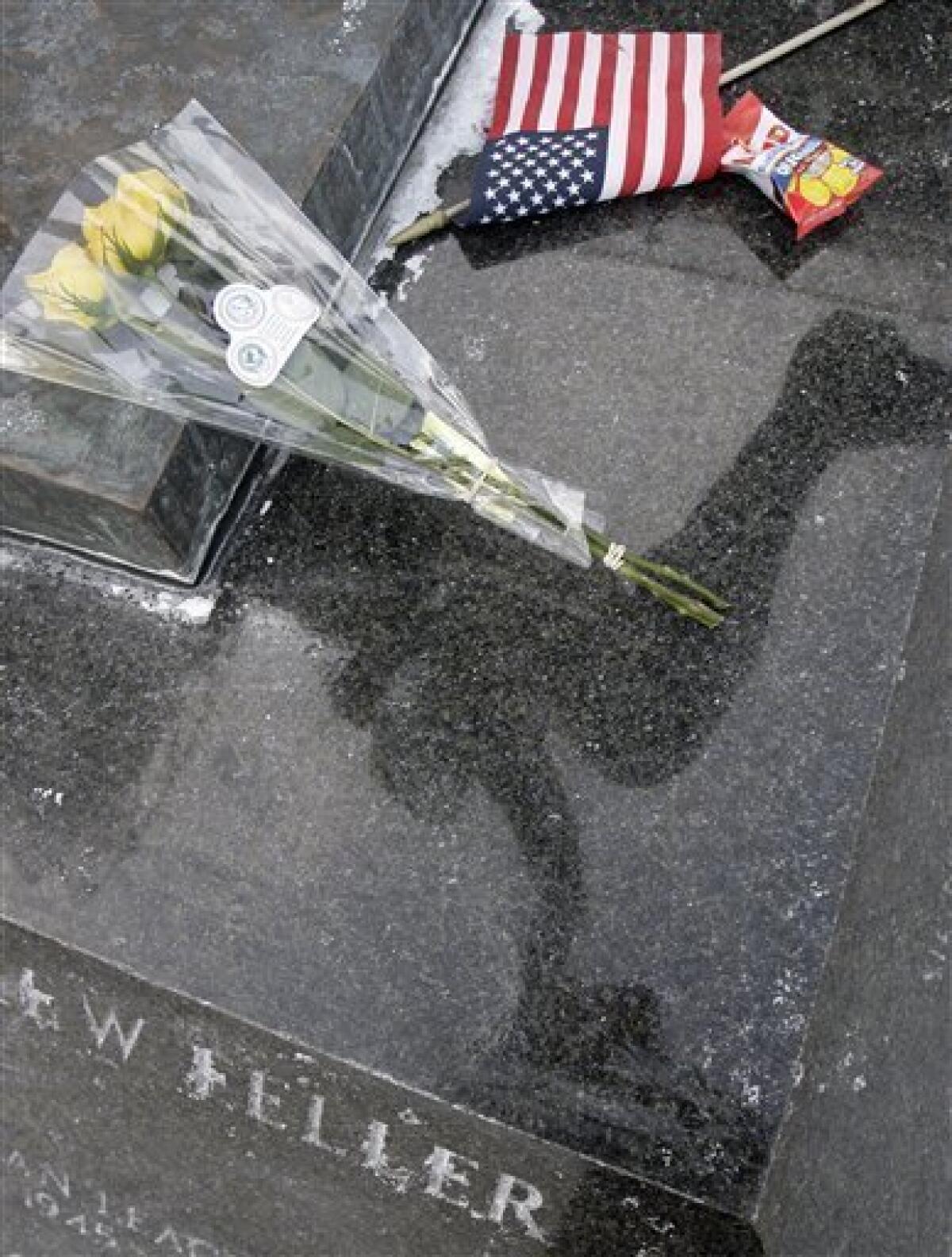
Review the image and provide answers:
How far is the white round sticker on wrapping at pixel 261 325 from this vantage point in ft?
11.7

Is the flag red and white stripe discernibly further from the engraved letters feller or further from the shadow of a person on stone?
the engraved letters feller

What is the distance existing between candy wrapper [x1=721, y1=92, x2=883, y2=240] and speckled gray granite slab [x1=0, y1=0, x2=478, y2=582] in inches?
36.6

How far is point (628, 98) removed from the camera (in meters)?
4.34

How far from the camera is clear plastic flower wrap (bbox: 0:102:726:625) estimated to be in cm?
362

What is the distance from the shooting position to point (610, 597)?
3842mm

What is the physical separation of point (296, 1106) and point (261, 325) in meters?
1.88

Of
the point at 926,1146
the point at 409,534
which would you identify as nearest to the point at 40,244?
the point at 409,534

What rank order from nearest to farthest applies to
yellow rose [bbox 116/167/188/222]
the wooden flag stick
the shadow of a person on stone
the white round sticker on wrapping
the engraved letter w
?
the shadow of a person on stone < the white round sticker on wrapping < yellow rose [bbox 116/167/188/222] < the engraved letter w < the wooden flag stick

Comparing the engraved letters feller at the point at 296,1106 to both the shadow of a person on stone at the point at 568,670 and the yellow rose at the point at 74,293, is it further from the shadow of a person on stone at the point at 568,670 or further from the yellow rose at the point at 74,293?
the yellow rose at the point at 74,293

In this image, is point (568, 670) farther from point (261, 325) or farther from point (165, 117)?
point (165, 117)

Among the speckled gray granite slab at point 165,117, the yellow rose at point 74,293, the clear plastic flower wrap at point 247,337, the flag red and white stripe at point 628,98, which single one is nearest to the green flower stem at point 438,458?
the clear plastic flower wrap at point 247,337

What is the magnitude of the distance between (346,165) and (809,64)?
1385mm

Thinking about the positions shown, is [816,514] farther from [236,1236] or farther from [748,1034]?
[236,1236]

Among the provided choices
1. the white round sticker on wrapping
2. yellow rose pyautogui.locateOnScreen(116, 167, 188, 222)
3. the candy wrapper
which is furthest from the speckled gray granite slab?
the candy wrapper
